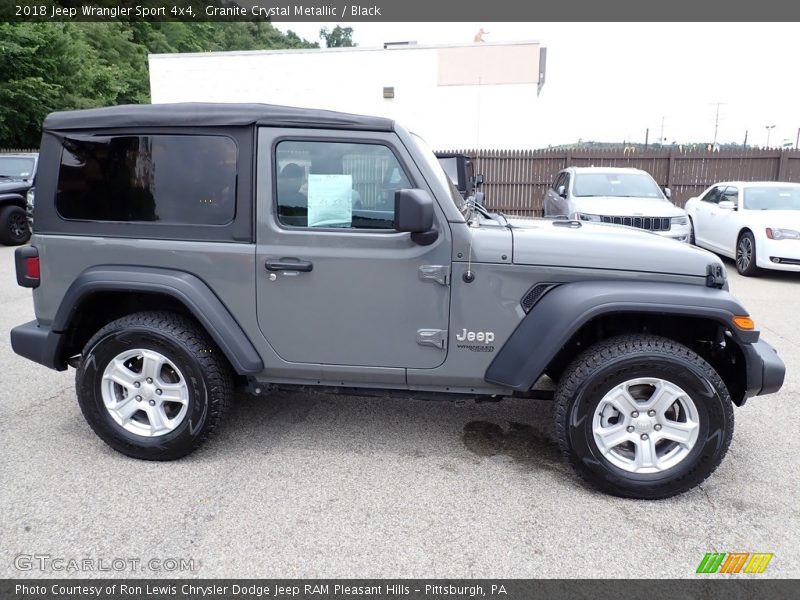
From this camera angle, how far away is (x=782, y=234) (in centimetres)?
852

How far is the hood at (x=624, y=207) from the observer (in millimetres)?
8734

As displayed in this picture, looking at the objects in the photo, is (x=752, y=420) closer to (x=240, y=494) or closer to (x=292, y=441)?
(x=292, y=441)

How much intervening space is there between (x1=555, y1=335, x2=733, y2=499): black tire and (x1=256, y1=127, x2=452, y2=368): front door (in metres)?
0.73

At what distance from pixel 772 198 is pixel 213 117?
9.61 m

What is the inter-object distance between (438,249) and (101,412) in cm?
210

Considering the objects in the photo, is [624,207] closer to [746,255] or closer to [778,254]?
[746,255]

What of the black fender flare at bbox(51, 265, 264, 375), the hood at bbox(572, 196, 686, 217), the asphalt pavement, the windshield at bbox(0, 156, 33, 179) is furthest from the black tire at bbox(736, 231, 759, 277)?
the windshield at bbox(0, 156, 33, 179)

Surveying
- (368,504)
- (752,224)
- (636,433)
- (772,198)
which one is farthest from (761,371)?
(772,198)

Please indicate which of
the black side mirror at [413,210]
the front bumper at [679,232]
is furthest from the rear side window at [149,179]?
the front bumper at [679,232]

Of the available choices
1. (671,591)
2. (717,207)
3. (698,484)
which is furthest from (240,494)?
(717,207)

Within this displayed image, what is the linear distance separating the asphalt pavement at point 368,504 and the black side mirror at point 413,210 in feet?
4.50

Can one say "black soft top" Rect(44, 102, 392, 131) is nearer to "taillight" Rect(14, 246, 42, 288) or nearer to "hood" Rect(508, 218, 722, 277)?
"taillight" Rect(14, 246, 42, 288)

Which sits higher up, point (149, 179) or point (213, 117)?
point (213, 117)

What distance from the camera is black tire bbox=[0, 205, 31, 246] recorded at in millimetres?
11328
